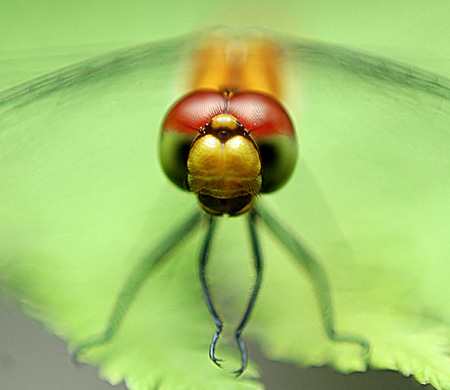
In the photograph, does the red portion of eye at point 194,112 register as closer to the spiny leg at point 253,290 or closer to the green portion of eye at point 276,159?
the green portion of eye at point 276,159

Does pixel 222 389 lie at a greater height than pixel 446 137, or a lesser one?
lesser

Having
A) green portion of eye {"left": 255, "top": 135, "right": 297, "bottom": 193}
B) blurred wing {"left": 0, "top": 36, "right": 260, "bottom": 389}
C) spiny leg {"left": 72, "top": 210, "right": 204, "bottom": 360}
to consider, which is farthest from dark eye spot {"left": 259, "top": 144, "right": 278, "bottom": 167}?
blurred wing {"left": 0, "top": 36, "right": 260, "bottom": 389}

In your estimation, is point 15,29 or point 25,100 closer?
point 25,100

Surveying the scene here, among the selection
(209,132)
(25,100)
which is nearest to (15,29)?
(25,100)

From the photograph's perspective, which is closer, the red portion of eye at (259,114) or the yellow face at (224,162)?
the yellow face at (224,162)

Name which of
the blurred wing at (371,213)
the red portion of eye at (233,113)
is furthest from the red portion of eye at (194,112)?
the blurred wing at (371,213)

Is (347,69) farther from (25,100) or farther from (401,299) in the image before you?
(25,100)

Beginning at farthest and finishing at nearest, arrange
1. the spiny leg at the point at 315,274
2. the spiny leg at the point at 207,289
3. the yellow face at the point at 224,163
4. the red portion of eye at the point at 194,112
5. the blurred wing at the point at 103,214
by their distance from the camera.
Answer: the spiny leg at the point at 315,274 < the blurred wing at the point at 103,214 < the spiny leg at the point at 207,289 < the red portion of eye at the point at 194,112 < the yellow face at the point at 224,163
